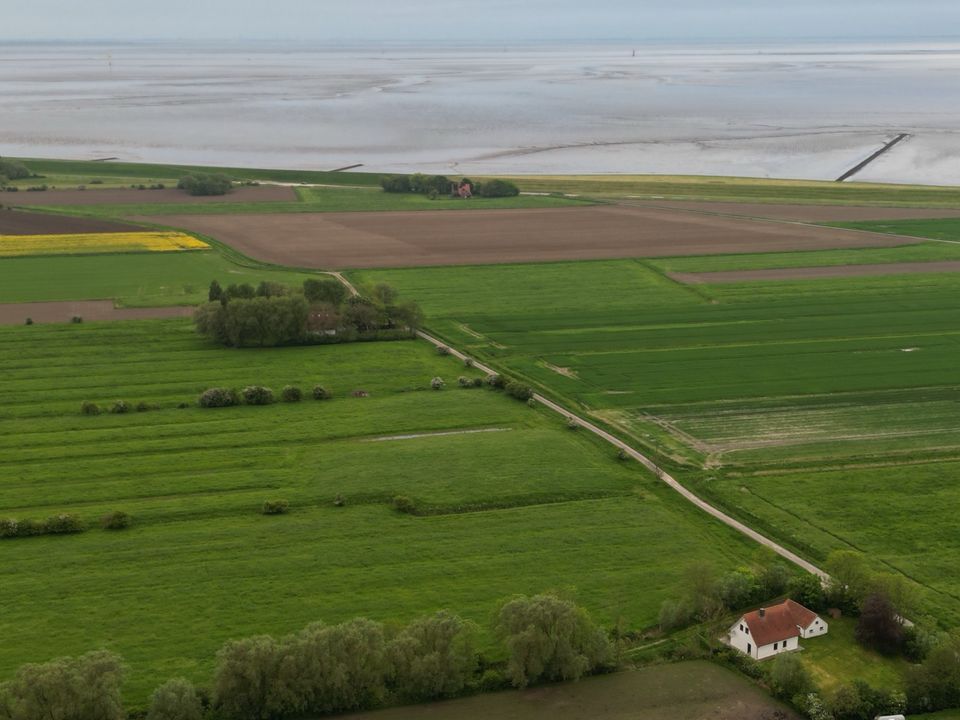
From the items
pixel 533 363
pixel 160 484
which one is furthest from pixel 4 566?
pixel 533 363

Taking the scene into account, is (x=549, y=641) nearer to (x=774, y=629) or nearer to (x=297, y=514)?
(x=774, y=629)

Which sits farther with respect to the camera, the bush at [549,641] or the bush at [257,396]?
the bush at [257,396]

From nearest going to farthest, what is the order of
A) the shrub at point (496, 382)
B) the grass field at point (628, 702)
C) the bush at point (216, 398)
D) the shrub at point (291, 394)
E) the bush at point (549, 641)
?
the grass field at point (628, 702), the bush at point (549, 641), the bush at point (216, 398), the shrub at point (291, 394), the shrub at point (496, 382)

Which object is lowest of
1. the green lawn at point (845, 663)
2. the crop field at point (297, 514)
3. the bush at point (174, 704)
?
the green lawn at point (845, 663)

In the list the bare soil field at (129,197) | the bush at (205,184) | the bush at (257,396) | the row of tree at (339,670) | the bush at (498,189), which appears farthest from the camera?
the bush at (205,184)

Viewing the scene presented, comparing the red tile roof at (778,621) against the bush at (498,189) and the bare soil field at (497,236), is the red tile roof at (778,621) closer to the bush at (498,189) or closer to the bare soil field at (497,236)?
the bare soil field at (497,236)

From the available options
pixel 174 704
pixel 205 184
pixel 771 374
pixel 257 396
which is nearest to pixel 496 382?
pixel 257 396

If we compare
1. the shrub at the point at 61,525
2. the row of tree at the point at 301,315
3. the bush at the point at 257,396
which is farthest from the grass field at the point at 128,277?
the shrub at the point at 61,525

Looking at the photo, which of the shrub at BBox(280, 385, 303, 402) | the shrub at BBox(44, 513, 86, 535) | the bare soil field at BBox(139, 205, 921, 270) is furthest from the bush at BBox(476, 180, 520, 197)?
the shrub at BBox(44, 513, 86, 535)
